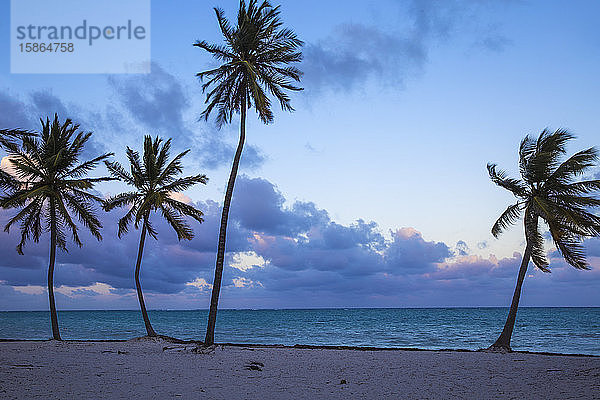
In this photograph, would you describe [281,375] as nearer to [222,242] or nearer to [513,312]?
[222,242]

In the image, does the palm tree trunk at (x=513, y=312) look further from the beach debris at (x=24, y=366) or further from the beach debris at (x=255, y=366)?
the beach debris at (x=24, y=366)

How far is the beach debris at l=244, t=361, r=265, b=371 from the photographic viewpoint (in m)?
13.6

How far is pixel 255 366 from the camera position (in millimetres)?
13789

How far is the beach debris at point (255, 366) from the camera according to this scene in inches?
534

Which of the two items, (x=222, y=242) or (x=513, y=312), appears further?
(x=513, y=312)

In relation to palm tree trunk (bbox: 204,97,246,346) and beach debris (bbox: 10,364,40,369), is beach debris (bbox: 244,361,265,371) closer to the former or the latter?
palm tree trunk (bbox: 204,97,246,346)

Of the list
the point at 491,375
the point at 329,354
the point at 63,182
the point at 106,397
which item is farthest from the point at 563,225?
the point at 63,182

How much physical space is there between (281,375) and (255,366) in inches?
56.4

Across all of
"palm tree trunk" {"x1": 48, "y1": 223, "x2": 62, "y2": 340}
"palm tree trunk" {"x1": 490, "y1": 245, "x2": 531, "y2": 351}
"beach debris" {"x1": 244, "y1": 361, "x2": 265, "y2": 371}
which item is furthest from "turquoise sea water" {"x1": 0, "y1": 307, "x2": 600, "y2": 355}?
"beach debris" {"x1": 244, "y1": 361, "x2": 265, "y2": 371}

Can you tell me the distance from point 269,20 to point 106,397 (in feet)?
50.7

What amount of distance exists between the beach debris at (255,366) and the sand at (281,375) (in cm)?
3

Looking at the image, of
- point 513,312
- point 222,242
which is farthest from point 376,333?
point 222,242

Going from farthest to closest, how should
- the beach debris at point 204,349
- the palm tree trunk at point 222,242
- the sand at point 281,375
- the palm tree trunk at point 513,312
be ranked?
the palm tree trunk at point 513,312
the palm tree trunk at point 222,242
the beach debris at point 204,349
the sand at point 281,375

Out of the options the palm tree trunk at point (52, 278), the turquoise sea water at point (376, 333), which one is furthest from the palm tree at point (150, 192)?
the turquoise sea water at point (376, 333)
